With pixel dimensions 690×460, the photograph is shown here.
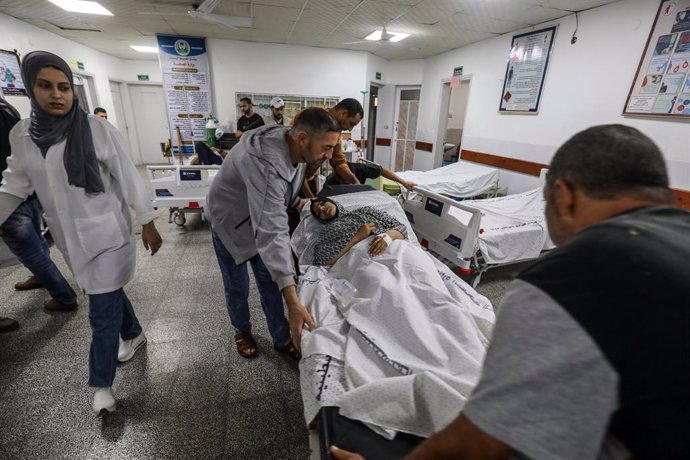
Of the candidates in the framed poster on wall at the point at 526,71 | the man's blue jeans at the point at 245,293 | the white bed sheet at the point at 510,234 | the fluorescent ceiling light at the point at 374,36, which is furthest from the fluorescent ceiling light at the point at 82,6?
the framed poster on wall at the point at 526,71

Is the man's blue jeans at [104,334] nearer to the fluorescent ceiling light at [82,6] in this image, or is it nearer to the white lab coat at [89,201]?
the white lab coat at [89,201]

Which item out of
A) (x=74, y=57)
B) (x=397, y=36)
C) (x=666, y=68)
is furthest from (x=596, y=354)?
(x=74, y=57)

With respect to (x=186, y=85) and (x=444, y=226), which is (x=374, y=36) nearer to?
(x=186, y=85)

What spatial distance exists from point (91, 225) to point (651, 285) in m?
1.87

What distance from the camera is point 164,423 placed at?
5.21 feet

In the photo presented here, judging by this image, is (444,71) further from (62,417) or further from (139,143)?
(139,143)

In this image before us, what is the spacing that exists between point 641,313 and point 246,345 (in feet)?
6.58

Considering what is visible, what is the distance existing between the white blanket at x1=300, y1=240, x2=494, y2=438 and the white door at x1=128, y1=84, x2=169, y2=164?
30.2 feet

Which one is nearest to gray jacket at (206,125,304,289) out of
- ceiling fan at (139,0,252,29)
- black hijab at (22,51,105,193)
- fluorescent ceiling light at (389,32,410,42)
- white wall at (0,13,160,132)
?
black hijab at (22,51,105,193)

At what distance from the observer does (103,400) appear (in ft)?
5.24

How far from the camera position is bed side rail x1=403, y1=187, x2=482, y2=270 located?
2.47m

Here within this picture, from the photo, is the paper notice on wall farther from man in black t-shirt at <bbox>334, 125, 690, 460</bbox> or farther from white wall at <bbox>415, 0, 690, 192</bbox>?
man in black t-shirt at <bbox>334, 125, 690, 460</bbox>

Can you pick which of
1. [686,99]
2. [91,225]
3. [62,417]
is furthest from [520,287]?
[686,99]

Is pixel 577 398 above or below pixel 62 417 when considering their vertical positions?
above
